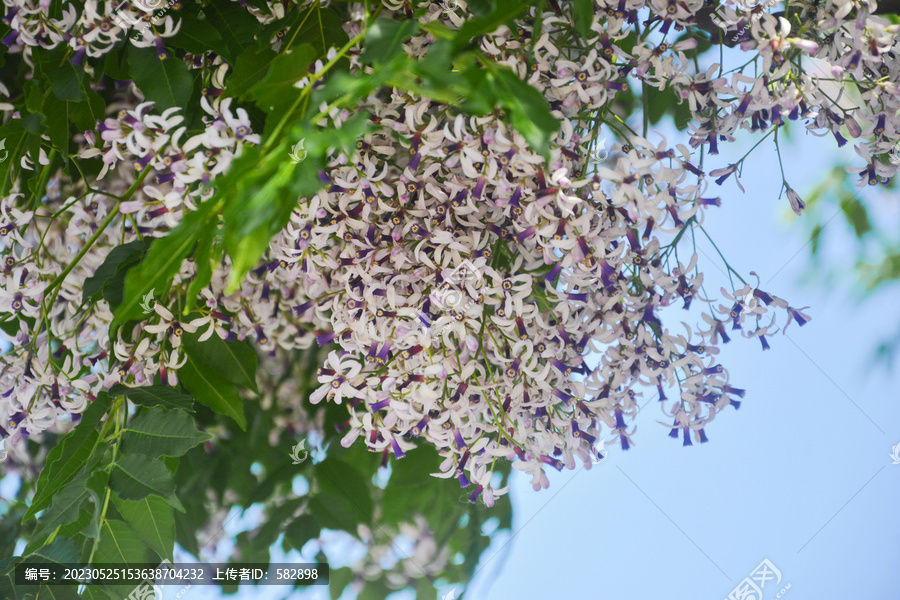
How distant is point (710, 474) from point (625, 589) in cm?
17

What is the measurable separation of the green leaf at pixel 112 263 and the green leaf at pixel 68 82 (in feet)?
0.34

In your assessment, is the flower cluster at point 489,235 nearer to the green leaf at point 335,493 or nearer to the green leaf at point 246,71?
the green leaf at point 246,71

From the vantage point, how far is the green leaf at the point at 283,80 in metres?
0.35

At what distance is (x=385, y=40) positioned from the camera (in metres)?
0.28

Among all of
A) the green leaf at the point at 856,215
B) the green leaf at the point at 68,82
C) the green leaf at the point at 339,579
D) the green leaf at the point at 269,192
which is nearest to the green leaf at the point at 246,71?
the green leaf at the point at 68,82

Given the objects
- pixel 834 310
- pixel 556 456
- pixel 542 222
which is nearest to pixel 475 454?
pixel 556 456

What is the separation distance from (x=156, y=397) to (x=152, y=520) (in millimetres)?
134

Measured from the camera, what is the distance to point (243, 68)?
426 millimetres

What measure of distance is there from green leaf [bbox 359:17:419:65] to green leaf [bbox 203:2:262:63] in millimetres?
217

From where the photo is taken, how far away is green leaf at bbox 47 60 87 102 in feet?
1.45

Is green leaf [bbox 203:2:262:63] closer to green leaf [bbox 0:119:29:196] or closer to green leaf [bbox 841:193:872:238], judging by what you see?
green leaf [bbox 0:119:29:196]

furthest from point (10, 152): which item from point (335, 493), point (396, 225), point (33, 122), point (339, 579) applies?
point (339, 579)

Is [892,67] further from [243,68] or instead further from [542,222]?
[243,68]

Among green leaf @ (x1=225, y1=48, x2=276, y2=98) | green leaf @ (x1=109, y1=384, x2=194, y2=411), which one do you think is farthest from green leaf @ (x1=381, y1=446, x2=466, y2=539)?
green leaf @ (x1=225, y1=48, x2=276, y2=98)
